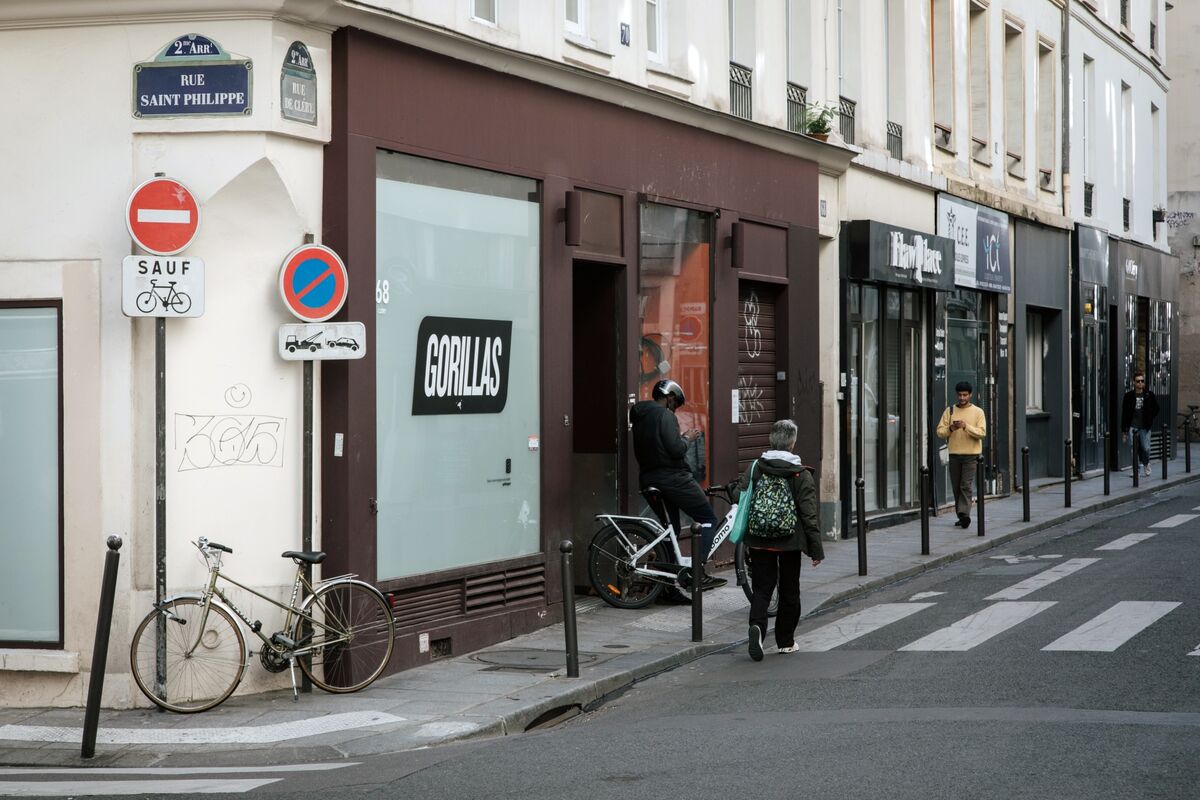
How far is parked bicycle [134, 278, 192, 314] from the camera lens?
30.2ft

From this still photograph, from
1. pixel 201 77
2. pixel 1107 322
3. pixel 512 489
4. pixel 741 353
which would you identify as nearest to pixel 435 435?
pixel 512 489

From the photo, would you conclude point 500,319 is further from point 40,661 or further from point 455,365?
point 40,661

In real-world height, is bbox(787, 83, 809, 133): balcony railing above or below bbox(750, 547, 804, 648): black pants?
above

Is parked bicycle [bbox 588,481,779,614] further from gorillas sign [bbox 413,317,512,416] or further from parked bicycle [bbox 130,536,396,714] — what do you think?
parked bicycle [bbox 130,536,396,714]

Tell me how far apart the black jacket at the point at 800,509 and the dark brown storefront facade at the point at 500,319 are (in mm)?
2273

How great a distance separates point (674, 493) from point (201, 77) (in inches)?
219

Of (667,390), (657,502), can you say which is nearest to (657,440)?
(667,390)

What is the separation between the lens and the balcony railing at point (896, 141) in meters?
20.9

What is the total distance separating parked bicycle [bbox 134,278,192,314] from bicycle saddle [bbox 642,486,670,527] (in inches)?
204

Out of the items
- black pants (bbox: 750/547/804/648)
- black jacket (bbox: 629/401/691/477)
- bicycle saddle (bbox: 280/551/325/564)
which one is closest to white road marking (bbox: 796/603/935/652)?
black pants (bbox: 750/547/804/648)

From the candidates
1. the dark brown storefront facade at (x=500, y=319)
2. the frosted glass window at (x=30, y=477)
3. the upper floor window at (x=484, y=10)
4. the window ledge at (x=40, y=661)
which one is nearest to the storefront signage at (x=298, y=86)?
the dark brown storefront facade at (x=500, y=319)

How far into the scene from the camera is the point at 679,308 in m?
15.2

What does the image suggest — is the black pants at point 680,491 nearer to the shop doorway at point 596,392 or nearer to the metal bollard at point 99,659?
the shop doorway at point 596,392

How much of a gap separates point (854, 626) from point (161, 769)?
6.06 m
